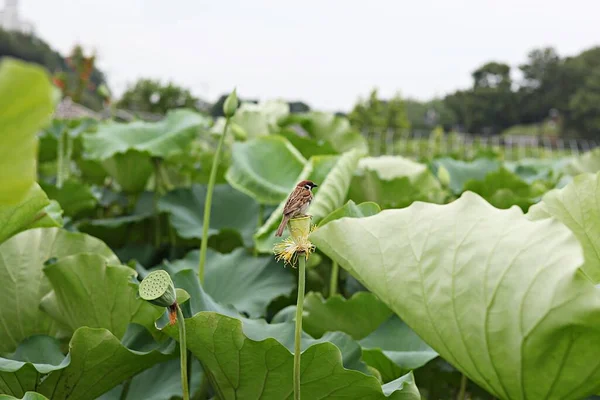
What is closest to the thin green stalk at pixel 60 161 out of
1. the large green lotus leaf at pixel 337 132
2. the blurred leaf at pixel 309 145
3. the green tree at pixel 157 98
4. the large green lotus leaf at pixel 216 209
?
the large green lotus leaf at pixel 216 209

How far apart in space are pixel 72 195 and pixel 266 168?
1.35ft

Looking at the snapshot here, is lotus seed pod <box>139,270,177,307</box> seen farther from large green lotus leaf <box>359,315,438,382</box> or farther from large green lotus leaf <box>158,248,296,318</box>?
large green lotus leaf <box>158,248,296,318</box>

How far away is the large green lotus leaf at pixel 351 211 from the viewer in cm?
59

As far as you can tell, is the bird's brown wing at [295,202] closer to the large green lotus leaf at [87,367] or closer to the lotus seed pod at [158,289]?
the lotus seed pod at [158,289]

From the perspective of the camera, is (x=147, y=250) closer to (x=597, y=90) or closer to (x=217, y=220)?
(x=217, y=220)

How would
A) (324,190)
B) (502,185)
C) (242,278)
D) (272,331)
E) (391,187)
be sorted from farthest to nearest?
1. (502,185)
2. (391,187)
3. (242,278)
4. (324,190)
5. (272,331)

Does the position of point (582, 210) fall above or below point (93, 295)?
above

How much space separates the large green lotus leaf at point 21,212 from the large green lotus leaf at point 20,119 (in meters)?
0.40

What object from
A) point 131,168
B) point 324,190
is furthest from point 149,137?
point 324,190

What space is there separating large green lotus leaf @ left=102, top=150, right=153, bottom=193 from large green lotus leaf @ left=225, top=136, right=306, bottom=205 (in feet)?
0.87

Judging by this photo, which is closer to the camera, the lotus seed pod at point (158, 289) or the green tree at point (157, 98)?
the lotus seed pod at point (158, 289)

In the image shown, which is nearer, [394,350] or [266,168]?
[394,350]

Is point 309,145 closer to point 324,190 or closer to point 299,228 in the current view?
point 324,190

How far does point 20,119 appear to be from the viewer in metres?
0.22
